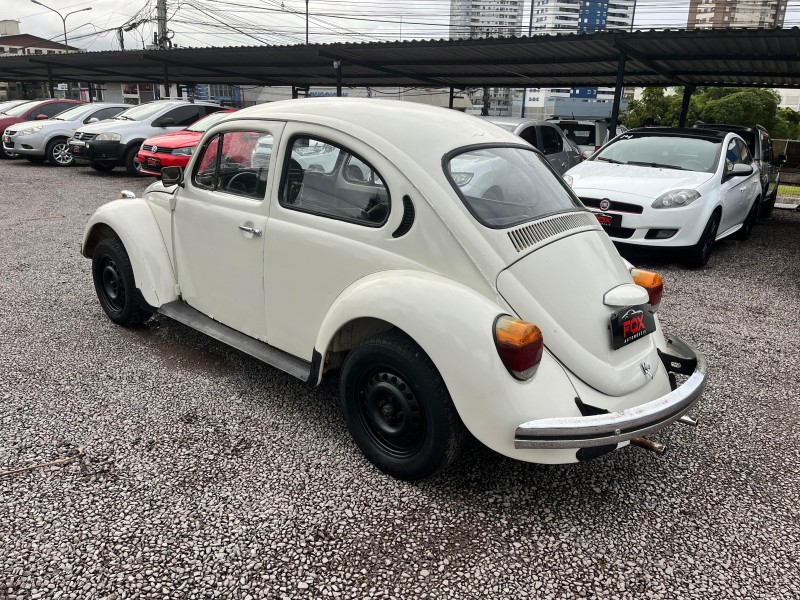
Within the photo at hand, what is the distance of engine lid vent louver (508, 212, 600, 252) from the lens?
2.80m

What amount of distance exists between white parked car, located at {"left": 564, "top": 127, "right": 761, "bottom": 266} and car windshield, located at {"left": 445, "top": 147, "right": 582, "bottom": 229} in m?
2.64

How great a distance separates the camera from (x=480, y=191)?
297 centimetres

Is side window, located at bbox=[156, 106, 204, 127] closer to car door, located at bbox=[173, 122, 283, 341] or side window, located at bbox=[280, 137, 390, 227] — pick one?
car door, located at bbox=[173, 122, 283, 341]

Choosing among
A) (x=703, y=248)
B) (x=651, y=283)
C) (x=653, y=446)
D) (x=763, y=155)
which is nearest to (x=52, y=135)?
(x=703, y=248)

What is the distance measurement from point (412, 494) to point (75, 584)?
140 cm

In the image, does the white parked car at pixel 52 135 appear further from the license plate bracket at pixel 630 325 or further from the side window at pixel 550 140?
the license plate bracket at pixel 630 325

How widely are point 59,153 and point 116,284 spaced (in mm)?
13237

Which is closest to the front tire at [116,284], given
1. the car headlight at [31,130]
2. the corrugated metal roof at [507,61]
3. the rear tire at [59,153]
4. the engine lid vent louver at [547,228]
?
the engine lid vent louver at [547,228]

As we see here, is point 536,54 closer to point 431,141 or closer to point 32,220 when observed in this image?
point 32,220

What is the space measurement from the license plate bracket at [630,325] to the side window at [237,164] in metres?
2.07

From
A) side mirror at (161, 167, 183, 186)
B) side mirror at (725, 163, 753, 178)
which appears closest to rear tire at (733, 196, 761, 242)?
side mirror at (725, 163, 753, 178)

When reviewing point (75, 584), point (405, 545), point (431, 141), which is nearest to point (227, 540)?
point (75, 584)

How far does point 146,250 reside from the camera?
164 inches

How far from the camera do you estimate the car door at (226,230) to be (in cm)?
346
